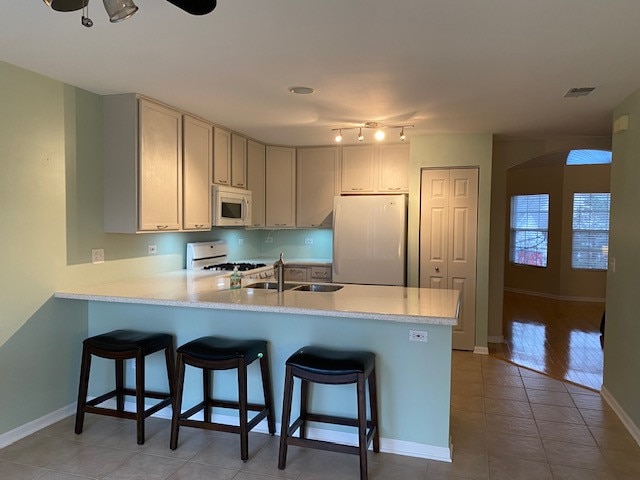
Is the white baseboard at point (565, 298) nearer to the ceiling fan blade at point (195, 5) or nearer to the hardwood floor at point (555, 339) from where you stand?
the hardwood floor at point (555, 339)

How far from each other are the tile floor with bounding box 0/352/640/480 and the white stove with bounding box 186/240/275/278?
1681 mm

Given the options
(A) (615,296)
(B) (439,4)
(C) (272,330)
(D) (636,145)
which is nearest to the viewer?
(B) (439,4)

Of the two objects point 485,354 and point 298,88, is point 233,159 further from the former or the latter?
point 485,354

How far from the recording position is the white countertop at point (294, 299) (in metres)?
2.51

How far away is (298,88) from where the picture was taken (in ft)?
10.2

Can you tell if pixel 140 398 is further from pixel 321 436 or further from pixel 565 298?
pixel 565 298

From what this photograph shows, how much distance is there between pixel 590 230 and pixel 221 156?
713 cm

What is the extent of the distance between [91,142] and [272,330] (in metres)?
1.97

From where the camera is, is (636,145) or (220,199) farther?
(220,199)

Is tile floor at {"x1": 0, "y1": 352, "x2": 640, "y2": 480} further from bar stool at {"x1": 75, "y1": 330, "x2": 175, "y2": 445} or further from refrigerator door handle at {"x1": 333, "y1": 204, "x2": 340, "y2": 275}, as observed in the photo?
refrigerator door handle at {"x1": 333, "y1": 204, "x2": 340, "y2": 275}

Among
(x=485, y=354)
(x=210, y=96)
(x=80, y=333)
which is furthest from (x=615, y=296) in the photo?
(x=80, y=333)

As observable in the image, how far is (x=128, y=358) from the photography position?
2.79m

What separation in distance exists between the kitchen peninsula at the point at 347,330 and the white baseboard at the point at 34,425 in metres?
0.65

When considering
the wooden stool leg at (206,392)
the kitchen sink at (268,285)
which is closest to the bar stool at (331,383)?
the wooden stool leg at (206,392)
